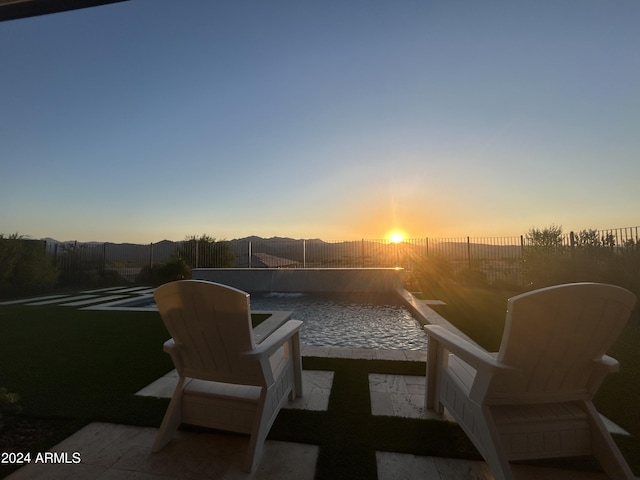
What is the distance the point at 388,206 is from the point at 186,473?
39.1ft

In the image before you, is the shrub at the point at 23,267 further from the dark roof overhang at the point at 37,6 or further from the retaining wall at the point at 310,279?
the dark roof overhang at the point at 37,6

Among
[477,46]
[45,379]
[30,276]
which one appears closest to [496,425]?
[45,379]

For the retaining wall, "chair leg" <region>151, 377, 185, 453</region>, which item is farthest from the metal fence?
"chair leg" <region>151, 377, 185, 453</region>

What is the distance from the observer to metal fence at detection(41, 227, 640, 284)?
1273cm

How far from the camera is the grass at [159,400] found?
1844mm

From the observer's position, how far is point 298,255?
54.8 feet

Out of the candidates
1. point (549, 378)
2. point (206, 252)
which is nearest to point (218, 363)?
point (549, 378)

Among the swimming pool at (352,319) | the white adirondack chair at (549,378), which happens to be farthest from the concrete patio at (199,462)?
the swimming pool at (352,319)

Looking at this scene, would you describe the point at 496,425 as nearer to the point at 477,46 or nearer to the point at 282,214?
the point at 477,46

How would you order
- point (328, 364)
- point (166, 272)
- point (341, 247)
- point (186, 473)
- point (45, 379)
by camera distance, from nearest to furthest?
1. point (186, 473)
2. point (45, 379)
3. point (328, 364)
4. point (166, 272)
5. point (341, 247)

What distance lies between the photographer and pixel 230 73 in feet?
23.7

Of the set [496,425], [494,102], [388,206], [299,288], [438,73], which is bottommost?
[299,288]

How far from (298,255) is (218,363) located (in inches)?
588

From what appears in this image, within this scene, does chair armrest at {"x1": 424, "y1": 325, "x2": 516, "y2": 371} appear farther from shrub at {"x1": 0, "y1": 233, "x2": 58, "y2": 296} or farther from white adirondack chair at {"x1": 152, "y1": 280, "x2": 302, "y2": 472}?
shrub at {"x1": 0, "y1": 233, "x2": 58, "y2": 296}
